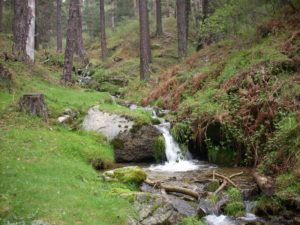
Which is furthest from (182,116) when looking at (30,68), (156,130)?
(30,68)

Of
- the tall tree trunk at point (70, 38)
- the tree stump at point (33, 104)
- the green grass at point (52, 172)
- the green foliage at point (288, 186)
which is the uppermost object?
the tall tree trunk at point (70, 38)

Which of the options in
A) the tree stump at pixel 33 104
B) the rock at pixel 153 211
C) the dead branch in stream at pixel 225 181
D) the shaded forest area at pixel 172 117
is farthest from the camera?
the tree stump at pixel 33 104

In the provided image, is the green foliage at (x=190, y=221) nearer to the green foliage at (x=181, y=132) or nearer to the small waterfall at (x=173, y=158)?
the small waterfall at (x=173, y=158)

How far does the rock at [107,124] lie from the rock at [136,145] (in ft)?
0.72

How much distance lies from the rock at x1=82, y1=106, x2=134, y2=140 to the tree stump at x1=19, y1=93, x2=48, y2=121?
1.54m

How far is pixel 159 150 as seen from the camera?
1426 cm

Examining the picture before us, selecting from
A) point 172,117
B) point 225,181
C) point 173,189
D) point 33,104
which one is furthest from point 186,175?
point 33,104

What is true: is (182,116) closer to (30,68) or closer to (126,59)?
(30,68)

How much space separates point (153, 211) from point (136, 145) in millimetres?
5421

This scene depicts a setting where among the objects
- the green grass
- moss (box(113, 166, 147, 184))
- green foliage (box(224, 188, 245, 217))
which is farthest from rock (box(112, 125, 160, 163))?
green foliage (box(224, 188, 245, 217))

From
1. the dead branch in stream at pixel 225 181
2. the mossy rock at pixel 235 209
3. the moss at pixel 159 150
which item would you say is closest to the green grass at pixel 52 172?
the moss at pixel 159 150

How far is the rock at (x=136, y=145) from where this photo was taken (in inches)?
554

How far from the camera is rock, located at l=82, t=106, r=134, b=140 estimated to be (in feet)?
47.5

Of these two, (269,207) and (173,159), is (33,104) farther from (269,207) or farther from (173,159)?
(269,207)
